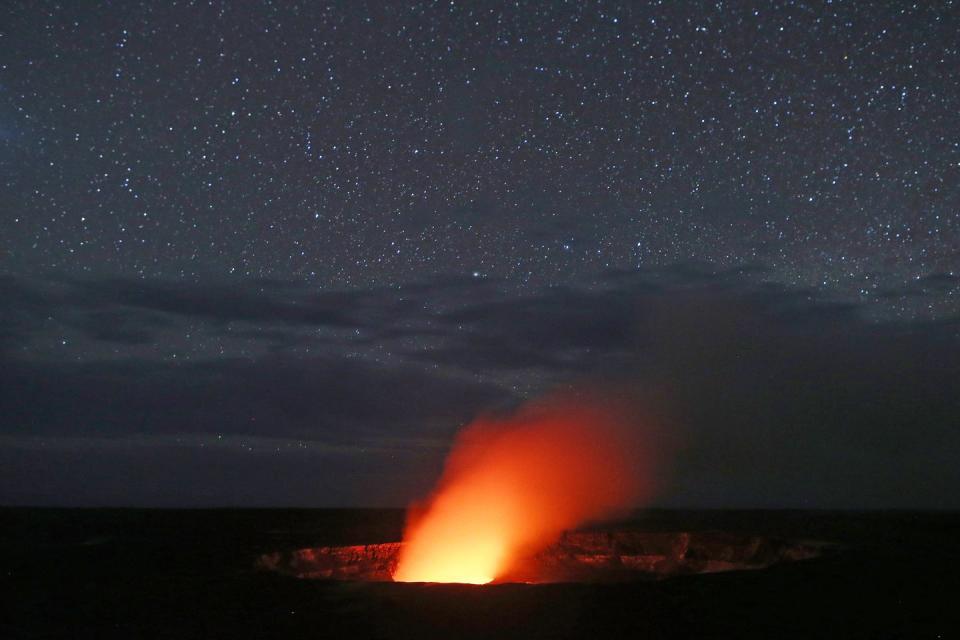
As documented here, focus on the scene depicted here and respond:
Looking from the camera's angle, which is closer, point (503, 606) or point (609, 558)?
point (503, 606)

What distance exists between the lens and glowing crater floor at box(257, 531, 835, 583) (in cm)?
3139

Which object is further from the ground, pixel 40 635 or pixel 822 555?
pixel 40 635

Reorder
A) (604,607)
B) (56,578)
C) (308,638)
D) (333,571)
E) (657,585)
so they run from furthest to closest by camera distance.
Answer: (333,571)
(56,578)
(657,585)
(604,607)
(308,638)

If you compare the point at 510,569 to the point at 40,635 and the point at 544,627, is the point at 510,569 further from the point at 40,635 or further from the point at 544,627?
the point at 40,635

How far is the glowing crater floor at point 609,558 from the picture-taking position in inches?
1236

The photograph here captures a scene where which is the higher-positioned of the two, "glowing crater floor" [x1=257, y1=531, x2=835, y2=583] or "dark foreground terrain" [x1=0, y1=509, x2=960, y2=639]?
"dark foreground terrain" [x1=0, y1=509, x2=960, y2=639]

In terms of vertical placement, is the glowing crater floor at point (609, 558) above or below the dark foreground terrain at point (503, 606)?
below

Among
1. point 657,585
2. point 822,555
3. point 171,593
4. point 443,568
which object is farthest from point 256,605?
point 822,555

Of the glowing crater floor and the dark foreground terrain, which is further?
the glowing crater floor

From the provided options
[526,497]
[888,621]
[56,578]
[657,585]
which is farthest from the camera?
[526,497]

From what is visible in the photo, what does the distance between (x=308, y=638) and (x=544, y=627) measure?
4.76 metres

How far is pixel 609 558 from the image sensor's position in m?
34.7

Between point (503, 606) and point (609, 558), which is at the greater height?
point (503, 606)

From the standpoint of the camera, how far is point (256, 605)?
20.4 meters
